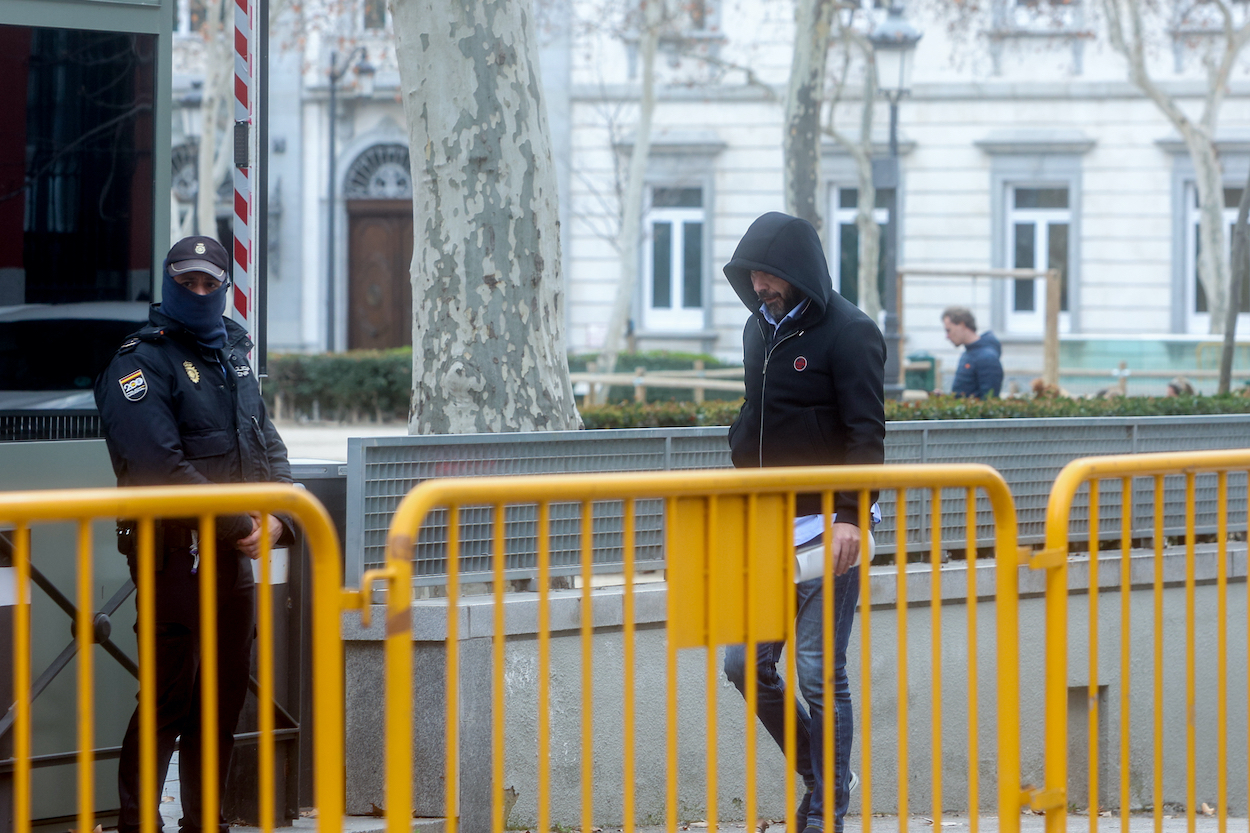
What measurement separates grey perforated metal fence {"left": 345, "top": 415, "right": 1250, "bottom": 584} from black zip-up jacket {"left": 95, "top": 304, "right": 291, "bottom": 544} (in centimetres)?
73

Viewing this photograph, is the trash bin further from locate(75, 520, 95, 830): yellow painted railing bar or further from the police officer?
locate(75, 520, 95, 830): yellow painted railing bar

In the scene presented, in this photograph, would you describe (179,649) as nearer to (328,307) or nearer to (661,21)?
(661,21)

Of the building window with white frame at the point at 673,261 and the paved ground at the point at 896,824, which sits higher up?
the building window with white frame at the point at 673,261

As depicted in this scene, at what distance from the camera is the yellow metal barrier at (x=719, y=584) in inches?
129

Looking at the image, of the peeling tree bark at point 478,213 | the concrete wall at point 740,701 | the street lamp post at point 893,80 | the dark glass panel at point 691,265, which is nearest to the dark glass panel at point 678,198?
the dark glass panel at point 691,265

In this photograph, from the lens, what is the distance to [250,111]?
18.4ft

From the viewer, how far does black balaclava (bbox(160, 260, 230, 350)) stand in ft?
14.4

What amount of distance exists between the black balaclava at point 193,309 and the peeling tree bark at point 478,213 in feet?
6.55

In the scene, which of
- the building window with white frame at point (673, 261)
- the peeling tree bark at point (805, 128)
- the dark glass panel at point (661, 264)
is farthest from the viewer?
the dark glass panel at point (661, 264)

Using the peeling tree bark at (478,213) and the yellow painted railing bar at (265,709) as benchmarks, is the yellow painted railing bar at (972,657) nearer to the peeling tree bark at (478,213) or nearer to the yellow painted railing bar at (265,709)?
the yellow painted railing bar at (265,709)

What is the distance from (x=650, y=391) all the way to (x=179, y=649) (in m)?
15.4

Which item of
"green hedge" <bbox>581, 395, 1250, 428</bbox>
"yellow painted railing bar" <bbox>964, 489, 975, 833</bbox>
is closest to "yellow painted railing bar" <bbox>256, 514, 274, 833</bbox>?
"yellow painted railing bar" <bbox>964, 489, 975, 833</bbox>

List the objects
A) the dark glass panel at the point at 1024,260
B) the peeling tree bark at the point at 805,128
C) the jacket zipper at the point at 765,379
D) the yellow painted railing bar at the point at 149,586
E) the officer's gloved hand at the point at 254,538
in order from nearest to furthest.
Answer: the yellow painted railing bar at the point at 149,586, the officer's gloved hand at the point at 254,538, the jacket zipper at the point at 765,379, the peeling tree bark at the point at 805,128, the dark glass panel at the point at 1024,260

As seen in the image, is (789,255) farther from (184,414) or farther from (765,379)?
(184,414)
